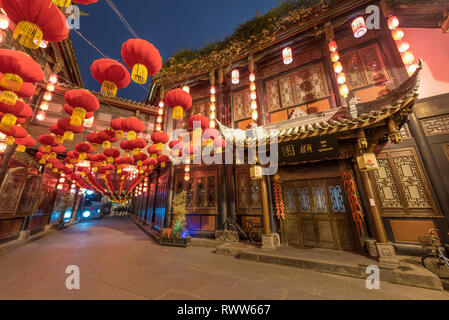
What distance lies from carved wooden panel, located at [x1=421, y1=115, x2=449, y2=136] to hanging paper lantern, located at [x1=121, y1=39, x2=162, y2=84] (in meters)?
7.94

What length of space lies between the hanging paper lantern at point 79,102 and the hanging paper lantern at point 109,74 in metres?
0.75

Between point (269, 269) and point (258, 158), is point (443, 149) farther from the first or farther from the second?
point (269, 269)

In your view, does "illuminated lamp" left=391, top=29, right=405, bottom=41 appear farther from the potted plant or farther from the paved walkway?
the potted plant

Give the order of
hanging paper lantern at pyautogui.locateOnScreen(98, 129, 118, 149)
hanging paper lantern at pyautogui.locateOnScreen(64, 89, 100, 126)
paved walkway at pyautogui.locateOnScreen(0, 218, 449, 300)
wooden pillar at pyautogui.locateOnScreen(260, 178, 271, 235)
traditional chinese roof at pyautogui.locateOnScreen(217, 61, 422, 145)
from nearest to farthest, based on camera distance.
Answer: paved walkway at pyautogui.locateOnScreen(0, 218, 449, 300)
traditional chinese roof at pyautogui.locateOnScreen(217, 61, 422, 145)
hanging paper lantern at pyautogui.locateOnScreen(64, 89, 100, 126)
wooden pillar at pyautogui.locateOnScreen(260, 178, 271, 235)
hanging paper lantern at pyautogui.locateOnScreen(98, 129, 118, 149)

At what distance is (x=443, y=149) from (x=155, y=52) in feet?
27.2

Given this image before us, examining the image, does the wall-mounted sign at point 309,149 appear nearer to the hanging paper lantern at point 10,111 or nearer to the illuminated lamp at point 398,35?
the illuminated lamp at point 398,35

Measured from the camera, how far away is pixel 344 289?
3361 millimetres

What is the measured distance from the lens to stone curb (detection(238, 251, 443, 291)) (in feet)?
11.3

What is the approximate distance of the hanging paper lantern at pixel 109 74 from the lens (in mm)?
3818

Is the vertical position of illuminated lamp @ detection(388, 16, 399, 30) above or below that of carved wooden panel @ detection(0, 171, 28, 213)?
above

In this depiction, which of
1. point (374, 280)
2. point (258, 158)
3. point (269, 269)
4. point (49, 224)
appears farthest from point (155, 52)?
point (49, 224)

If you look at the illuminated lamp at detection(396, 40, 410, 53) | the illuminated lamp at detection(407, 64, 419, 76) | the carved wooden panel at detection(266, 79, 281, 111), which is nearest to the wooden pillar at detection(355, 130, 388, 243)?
the illuminated lamp at detection(407, 64, 419, 76)
